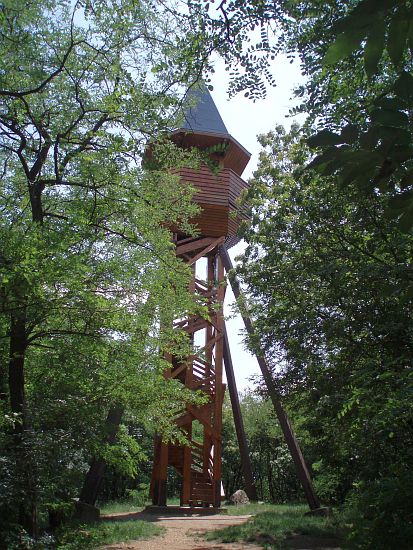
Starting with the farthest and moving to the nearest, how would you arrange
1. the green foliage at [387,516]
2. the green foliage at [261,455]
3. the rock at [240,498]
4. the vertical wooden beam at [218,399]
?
1. the green foliage at [261,455]
2. the rock at [240,498]
3. the vertical wooden beam at [218,399]
4. the green foliage at [387,516]

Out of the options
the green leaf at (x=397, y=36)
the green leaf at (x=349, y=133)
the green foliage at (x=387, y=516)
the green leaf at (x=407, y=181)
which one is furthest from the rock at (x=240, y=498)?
the green leaf at (x=397, y=36)

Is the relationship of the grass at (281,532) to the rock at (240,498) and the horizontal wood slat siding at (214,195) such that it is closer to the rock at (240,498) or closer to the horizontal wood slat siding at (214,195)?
the rock at (240,498)

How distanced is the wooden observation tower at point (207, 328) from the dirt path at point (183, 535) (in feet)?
5.25

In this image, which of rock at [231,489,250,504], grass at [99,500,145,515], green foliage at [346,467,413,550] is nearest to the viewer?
green foliage at [346,467,413,550]

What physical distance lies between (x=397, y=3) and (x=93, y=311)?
5.00 meters

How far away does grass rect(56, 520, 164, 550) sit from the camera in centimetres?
652

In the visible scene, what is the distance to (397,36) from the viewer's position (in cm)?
90

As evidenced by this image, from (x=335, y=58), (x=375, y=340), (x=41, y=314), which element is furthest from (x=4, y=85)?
(x=335, y=58)

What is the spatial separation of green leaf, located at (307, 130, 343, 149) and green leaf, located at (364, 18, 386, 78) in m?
0.13

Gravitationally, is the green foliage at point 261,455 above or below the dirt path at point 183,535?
above

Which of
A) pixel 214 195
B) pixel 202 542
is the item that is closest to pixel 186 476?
pixel 202 542

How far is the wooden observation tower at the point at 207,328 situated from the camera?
13180 mm

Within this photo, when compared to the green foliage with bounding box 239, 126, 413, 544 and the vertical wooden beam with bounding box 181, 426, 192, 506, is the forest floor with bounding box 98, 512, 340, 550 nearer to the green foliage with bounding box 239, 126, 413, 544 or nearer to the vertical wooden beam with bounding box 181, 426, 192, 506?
the green foliage with bounding box 239, 126, 413, 544

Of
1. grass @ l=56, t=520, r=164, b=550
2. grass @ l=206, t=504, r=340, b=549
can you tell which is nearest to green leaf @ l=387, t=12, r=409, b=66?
grass @ l=56, t=520, r=164, b=550
